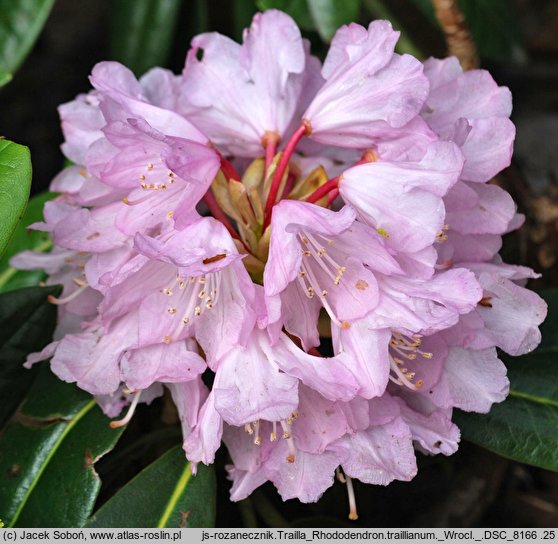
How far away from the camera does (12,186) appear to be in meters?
0.80

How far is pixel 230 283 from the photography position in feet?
2.82

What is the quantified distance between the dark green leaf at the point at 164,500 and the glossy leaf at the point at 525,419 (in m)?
0.34

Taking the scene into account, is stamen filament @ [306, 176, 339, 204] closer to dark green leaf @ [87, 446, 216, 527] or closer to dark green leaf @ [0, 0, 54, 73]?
dark green leaf @ [87, 446, 216, 527]

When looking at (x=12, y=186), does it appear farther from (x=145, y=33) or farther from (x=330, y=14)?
(x=145, y=33)

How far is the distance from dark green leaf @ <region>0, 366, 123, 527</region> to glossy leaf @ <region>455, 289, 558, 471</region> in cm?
46

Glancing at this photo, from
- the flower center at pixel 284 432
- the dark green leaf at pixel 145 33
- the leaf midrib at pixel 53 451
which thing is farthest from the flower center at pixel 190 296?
the dark green leaf at pixel 145 33

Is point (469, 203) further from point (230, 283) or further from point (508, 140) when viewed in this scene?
point (230, 283)

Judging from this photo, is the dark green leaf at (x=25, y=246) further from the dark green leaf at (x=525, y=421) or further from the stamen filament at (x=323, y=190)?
the dark green leaf at (x=525, y=421)

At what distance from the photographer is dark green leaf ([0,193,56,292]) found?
122 centimetres

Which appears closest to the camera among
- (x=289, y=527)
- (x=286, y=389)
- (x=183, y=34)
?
(x=286, y=389)

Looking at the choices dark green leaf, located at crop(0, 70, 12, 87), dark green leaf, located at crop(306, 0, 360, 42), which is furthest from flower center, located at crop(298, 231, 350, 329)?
dark green leaf, located at crop(306, 0, 360, 42)

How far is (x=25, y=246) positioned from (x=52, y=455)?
39 centimetres
